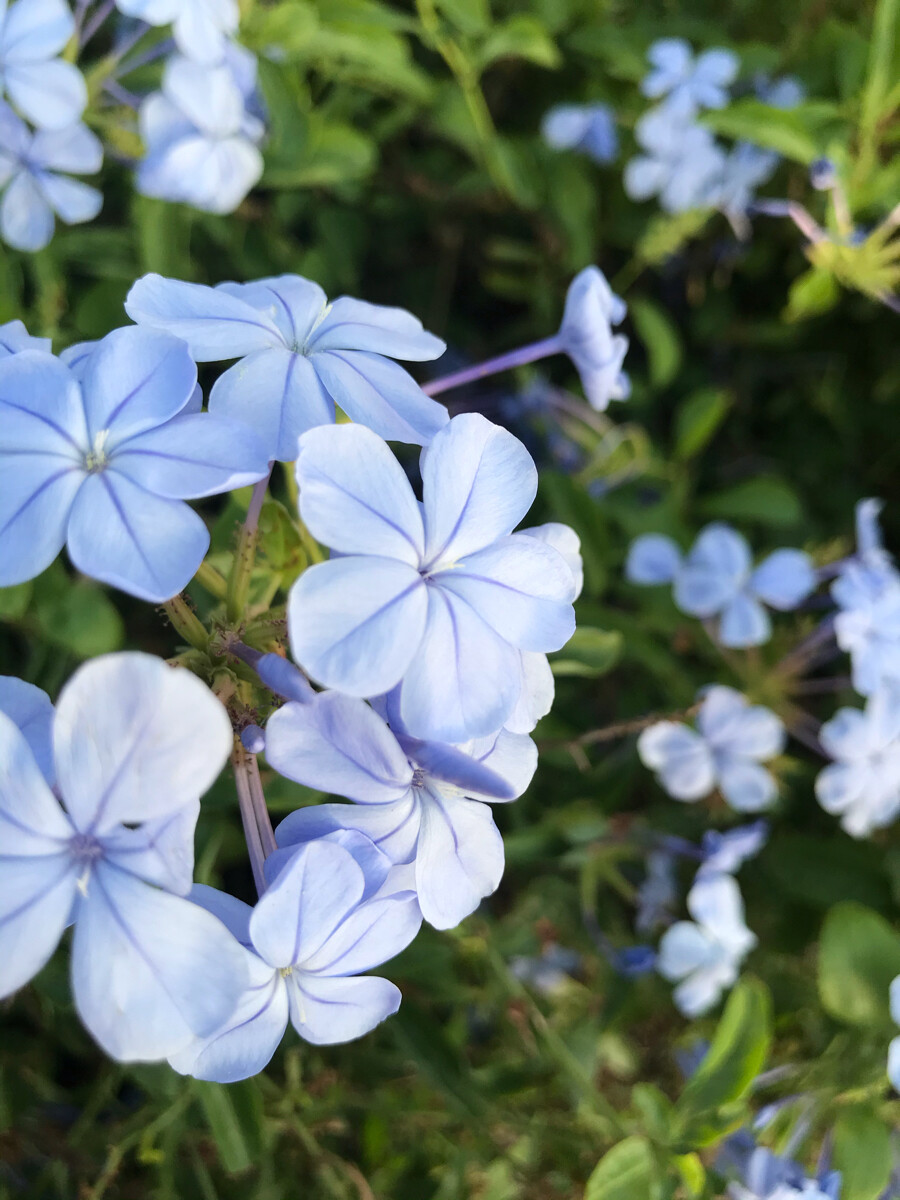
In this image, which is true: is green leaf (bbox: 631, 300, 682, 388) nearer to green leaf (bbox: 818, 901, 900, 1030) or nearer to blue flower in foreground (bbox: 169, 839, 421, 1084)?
green leaf (bbox: 818, 901, 900, 1030)

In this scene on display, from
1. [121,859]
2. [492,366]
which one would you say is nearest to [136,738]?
[121,859]

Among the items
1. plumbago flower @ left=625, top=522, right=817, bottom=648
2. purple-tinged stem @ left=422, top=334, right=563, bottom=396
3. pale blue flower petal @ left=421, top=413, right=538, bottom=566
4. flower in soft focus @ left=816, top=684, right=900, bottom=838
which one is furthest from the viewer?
plumbago flower @ left=625, top=522, right=817, bottom=648

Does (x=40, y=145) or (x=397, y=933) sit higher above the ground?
(x=40, y=145)

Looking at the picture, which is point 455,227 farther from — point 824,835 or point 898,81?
point 824,835

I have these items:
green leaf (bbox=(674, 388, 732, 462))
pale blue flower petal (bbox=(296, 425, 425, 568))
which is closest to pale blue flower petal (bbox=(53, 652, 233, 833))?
pale blue flower petal (bbox=(296, 425, 425, 568))

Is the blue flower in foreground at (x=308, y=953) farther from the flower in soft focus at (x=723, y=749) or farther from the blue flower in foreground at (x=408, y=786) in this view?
the flower in soft focus at (x=723, y=749)

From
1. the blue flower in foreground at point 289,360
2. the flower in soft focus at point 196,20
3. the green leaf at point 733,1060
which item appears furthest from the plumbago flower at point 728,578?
the flower in soft focus at point 196,20

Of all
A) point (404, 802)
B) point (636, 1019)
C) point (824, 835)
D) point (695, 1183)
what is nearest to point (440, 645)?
point (404, 802)
